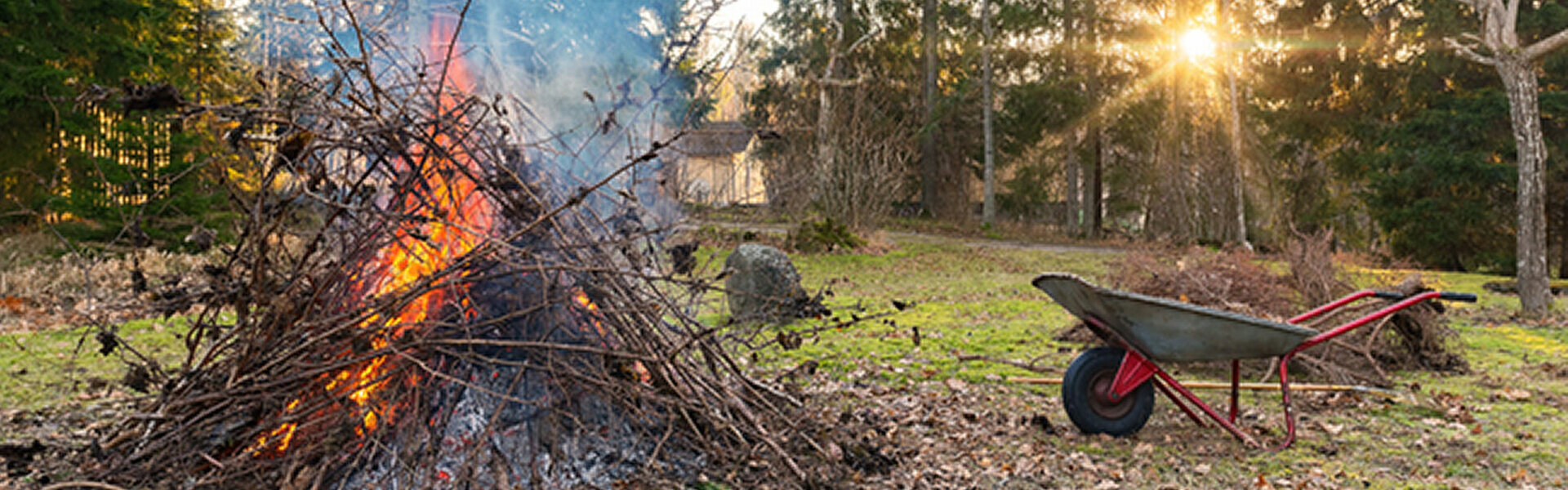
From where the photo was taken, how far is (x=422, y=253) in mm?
3275

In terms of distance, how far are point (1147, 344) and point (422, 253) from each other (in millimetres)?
2853

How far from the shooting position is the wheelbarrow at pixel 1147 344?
3639mm

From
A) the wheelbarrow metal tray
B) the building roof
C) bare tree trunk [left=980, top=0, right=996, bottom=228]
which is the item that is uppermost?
bare tree trunk [left=980, top=0, right=996, bottom=228]

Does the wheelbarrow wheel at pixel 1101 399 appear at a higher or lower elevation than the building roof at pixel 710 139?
lower

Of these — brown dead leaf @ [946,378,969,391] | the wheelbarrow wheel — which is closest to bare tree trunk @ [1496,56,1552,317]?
brown dead leaf @ [946,378,969,391]

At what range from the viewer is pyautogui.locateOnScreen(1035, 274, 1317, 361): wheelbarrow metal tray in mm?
3609

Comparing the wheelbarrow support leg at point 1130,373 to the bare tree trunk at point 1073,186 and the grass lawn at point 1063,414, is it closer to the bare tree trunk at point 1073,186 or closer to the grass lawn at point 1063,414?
the grass lawn at point 1063,414

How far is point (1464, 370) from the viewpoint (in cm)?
559

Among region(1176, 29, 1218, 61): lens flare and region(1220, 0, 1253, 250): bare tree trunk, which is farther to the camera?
region(1176, 29, 1218, 61): lens flare

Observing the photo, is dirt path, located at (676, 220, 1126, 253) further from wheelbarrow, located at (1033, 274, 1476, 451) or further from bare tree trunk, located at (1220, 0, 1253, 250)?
wheelbarrow, located at (1033, 274, 1476, 451)

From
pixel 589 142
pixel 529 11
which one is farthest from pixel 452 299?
pixel 529 11

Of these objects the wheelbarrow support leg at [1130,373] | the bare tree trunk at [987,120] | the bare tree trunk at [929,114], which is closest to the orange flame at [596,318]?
the wheelbarrow support leg at [1130,373]

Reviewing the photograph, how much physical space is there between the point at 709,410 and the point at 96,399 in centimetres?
338

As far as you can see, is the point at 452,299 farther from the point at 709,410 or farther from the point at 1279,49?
the point at 1279,49
